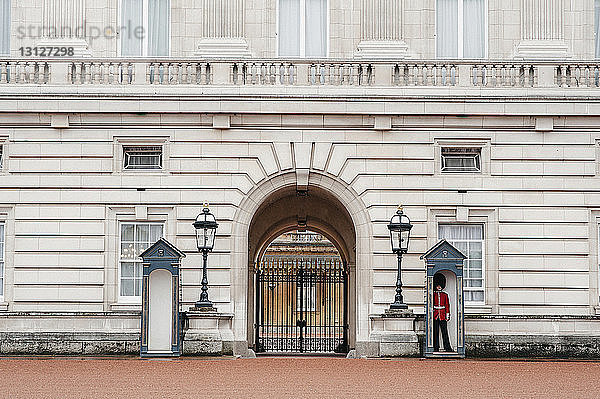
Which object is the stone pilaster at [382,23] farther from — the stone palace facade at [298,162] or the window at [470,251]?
the window at [470,251]

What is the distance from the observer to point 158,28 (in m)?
27.6

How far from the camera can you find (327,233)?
1260 inches

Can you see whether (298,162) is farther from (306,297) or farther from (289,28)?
(306,297)

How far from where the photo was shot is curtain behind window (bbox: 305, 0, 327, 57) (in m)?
27.6

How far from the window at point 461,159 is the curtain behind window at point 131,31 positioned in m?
6.76

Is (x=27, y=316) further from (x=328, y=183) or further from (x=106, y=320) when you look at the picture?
(x=328, y=183)

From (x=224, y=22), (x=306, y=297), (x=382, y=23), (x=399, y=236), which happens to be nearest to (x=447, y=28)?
(x=382, y=23)

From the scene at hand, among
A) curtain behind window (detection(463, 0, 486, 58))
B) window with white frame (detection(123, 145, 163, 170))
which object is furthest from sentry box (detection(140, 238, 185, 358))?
curtain behind window (detection(463, 0, 486, 58))

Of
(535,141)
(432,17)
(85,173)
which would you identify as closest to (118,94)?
(85,173)

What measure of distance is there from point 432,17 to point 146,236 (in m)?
7.51

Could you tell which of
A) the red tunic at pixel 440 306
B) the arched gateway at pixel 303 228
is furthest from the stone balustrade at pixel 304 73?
the red tunic at pixel 440 306

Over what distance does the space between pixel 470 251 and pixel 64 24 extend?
9.55 metres

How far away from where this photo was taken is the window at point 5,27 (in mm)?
27469

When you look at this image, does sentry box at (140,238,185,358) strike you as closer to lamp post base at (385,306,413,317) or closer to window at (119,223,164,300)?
window at (119,223,164,300)
